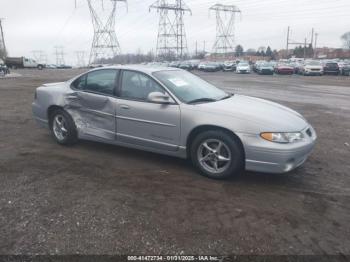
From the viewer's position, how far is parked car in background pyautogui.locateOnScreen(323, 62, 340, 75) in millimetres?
34688

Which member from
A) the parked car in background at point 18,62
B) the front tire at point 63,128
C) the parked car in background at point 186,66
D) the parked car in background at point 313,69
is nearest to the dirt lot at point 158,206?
the front tire at point 63,128

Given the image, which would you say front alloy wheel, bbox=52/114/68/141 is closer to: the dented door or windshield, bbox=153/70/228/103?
the dented door

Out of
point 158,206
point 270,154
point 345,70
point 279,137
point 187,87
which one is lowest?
point 158,206

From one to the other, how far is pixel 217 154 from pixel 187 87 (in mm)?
1253

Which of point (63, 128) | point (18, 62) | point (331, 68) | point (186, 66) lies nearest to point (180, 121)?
point (63, 128)

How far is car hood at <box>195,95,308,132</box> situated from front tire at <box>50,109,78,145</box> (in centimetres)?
Answer: 244

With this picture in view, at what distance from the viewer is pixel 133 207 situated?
375 centimetres

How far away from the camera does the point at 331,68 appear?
114 feet

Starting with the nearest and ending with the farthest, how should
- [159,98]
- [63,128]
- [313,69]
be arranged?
[159,98], [63,128], [313,69]

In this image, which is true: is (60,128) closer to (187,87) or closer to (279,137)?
(187,87)

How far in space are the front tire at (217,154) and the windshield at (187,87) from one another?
0.66m

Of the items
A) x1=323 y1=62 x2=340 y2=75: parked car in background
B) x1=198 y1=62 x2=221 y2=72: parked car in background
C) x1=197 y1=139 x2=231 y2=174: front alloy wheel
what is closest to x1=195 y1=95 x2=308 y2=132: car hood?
x1=197 y1=139 x2=231 y2=174: front alloy wheel

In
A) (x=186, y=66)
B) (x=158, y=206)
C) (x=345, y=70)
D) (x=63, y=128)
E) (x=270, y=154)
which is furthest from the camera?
(x=186, y=66)

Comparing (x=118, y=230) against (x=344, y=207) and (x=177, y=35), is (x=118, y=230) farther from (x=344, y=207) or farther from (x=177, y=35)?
(x=177, y=35)
